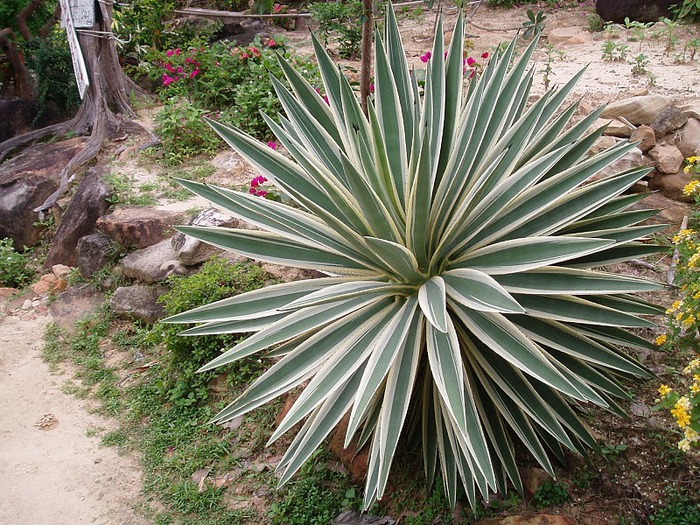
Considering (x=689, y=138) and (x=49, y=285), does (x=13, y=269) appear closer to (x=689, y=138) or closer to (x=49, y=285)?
(x=49, y=285)

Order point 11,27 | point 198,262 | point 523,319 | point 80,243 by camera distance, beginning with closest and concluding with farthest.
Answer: point 523,319
point 198,262
point 80,243
point 11,27

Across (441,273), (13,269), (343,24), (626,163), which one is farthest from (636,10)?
(13,269)

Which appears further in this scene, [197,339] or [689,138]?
[689,138]

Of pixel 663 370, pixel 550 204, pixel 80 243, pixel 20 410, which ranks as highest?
pixel 550 204

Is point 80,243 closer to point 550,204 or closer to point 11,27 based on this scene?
point 550,204

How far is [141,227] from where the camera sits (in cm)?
512

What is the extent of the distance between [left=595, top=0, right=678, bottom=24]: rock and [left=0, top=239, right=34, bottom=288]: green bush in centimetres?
728

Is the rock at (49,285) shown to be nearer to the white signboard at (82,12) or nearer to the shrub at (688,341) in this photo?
the white signboard at (82,12)

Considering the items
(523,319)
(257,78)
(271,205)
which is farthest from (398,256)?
(257,78)

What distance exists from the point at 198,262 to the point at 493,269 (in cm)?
283

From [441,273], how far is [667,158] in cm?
253

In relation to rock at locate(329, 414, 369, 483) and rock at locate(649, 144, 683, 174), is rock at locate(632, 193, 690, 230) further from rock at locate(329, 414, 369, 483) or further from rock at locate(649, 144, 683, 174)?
rock at locate(329, 414, 369, 483)

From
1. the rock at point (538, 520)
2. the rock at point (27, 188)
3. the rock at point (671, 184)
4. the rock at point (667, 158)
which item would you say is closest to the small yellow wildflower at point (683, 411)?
the rock at point (538, 520)

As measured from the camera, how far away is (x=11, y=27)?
8719mm
